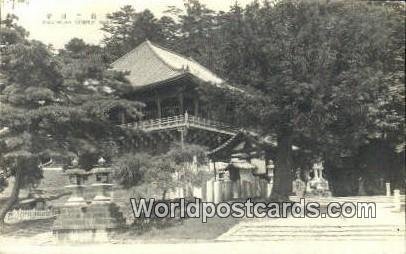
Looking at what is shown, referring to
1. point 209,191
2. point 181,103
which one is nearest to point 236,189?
point 209,191

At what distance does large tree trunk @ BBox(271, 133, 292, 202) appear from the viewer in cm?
2744

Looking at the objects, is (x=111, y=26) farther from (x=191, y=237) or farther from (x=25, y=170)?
(x=191, y=237)

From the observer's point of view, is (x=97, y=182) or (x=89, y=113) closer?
(x=97, y=182)

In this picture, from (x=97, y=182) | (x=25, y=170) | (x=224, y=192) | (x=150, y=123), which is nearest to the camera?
(x=97, y=182)

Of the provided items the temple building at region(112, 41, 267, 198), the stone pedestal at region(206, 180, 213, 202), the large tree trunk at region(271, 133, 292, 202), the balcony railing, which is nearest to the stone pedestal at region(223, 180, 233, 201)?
the stone pedestal at region(206, 180, 213, 202)

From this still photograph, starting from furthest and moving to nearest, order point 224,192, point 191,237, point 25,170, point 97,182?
point 25,170 < point 224,192 < point 97,182 < point 191,237

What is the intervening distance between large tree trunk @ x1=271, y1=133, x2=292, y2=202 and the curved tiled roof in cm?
722

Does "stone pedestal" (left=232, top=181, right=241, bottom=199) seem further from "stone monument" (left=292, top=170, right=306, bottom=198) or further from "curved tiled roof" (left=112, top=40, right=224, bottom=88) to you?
"stone monument" (left=292, top=170, right=306, bottom=198)

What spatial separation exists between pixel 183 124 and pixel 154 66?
20.4 ft

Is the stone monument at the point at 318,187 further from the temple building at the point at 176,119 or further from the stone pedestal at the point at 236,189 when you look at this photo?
the stone pedestal at the point at 236,189

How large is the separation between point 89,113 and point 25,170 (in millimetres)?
5212

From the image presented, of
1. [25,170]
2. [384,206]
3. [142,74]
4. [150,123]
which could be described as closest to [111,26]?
[142,74]

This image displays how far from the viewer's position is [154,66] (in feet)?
118

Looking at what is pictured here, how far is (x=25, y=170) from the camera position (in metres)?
28.4
